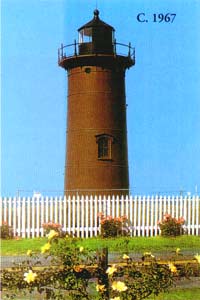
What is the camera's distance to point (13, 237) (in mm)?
19219

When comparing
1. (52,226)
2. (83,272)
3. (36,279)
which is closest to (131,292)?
(83,272)

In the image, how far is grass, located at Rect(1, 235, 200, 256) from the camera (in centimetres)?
1560

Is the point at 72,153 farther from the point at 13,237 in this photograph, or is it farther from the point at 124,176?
the point at 13,237

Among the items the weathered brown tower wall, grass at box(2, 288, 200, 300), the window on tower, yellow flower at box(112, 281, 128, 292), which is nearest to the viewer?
yellow flower at box(112, 281, 128, 292)

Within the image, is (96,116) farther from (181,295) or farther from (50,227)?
(181,295)

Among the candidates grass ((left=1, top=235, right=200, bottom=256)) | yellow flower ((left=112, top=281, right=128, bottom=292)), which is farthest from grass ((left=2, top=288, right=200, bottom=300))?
grass ((left=1, top=235, right=200, bottom=256))

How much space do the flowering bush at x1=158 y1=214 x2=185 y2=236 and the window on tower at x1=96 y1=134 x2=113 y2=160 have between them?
4.57m

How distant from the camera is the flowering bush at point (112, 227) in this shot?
19.1 m

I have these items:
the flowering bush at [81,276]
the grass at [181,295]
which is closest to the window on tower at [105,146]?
the grass at [181,295]

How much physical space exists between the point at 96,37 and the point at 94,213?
22.9 ft

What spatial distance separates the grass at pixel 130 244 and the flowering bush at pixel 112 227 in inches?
19.9

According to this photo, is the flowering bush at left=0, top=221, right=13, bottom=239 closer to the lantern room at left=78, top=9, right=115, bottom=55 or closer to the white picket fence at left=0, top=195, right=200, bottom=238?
the white picket fence at left=0, top=195, right=200, bottom=238

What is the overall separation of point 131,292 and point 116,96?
17.6m

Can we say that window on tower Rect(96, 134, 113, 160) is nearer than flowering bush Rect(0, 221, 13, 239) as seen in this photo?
No
